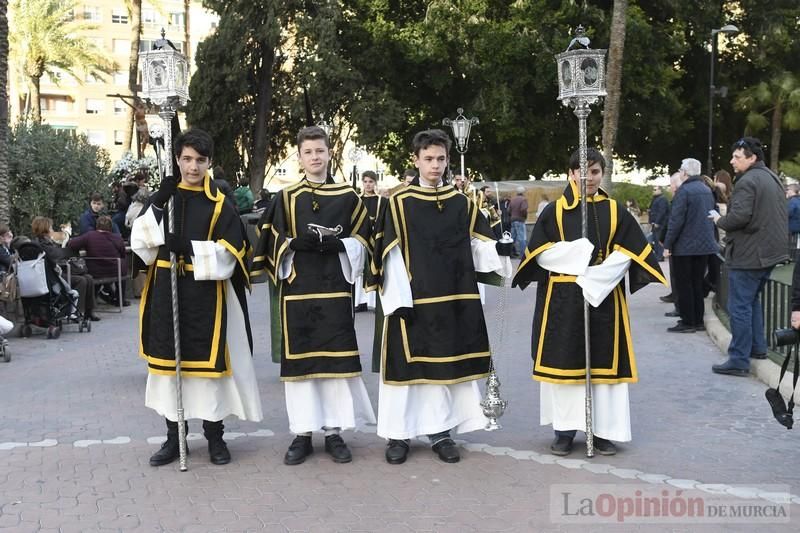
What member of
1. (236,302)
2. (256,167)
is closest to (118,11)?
(256,167)

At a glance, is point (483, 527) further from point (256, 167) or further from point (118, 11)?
point (118, 11)

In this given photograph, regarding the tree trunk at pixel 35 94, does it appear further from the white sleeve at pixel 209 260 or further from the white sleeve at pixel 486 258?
the white sleeve at pixel 486 258

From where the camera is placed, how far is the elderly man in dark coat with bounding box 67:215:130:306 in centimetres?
1410

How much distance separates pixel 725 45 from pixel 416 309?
34.4 metres

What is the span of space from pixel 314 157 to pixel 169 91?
3.32ft

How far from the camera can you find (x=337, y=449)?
633cm

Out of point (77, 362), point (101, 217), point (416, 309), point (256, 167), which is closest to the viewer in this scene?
point (416, 309)

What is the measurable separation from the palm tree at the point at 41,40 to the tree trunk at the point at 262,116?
1226 cm

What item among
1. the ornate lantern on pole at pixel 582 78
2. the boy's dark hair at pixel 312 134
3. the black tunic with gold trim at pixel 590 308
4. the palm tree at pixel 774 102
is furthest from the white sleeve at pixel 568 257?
the palm tree at pixel 774 102

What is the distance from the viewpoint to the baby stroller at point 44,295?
12.0 meters

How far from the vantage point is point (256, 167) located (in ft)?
113

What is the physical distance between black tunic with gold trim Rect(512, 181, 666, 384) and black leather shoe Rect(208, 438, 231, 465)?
80.8 inches

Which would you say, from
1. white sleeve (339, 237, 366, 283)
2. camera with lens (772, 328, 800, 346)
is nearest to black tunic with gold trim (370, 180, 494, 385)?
white sleeve (339, 237, 366, 283)

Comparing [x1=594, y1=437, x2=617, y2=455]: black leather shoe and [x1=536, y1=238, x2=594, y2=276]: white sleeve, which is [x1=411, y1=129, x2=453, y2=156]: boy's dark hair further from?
[x1=594, y1=437, x2=617, y2=455]: black leather shoe
